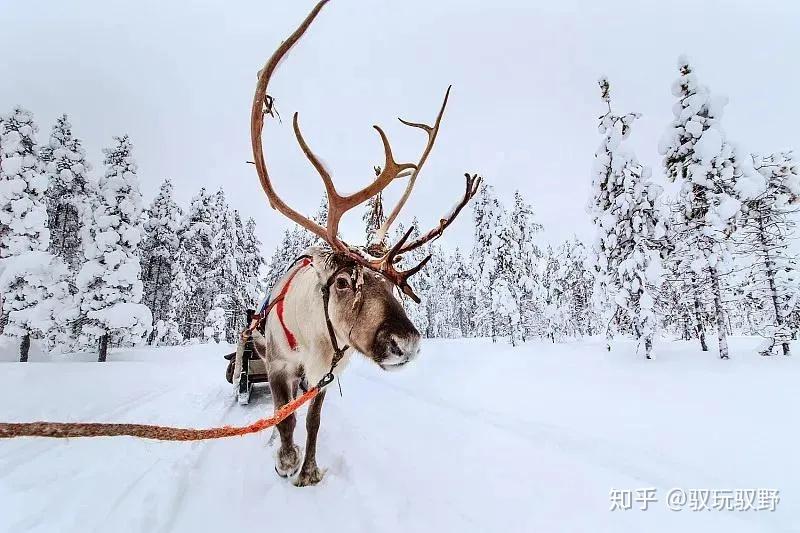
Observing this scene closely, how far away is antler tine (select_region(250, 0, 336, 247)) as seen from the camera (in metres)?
2.54

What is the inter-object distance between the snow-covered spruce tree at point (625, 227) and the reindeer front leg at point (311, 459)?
16.6 m

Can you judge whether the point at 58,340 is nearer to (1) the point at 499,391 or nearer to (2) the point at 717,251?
(1) the point at 499,391

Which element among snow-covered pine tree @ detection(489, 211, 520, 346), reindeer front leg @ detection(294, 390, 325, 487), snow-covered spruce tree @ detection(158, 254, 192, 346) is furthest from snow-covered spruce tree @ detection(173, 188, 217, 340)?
reindeer front leg @ detection(294, 390, 325, 487)

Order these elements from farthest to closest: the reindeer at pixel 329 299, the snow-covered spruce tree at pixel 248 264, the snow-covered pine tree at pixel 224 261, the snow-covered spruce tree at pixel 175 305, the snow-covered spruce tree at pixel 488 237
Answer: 1. the snow-covered spruce tree at pixel 248 264
2. the snow-covered pine tree at pixel 224 261
3. the snow-covered spruce tree at pixel 175 305
4. the snow-covered spruce tree at pixel 488 237
5. the reindeer at pixel 329 299

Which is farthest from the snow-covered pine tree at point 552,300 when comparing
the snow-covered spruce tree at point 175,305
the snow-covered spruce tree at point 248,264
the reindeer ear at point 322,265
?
the reindeer ear at point 322,265

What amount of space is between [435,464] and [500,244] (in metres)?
29.4

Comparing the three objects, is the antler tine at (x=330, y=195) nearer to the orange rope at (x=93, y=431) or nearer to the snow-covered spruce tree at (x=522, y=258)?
the orange rope at (x=93, y=431)

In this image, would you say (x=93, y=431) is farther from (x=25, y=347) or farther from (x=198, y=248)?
(x=198, y=248)

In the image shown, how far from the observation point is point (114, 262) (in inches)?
930

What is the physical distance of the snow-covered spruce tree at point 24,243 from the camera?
20516 millimetres

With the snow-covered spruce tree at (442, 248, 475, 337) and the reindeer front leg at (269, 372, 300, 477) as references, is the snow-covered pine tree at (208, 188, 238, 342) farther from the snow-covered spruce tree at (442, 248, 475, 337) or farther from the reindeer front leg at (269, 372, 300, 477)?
the snow-covered spruce tree at (442, 248, 475, 337)

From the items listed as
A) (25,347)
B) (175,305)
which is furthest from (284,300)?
(175,305)

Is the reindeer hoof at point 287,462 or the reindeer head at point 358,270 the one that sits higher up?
the reindeer head at point 358,270

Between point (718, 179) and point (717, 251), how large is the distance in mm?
3042
